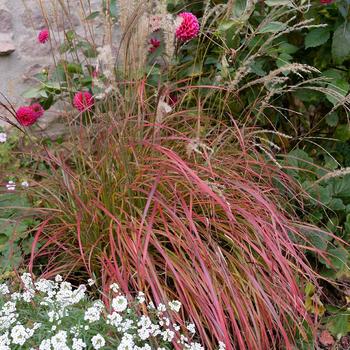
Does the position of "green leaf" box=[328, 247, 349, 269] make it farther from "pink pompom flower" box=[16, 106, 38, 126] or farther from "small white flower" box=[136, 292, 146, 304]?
"pink pompom flower" box=[16, 106, 38, 126]

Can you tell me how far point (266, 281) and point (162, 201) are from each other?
18.9 inches

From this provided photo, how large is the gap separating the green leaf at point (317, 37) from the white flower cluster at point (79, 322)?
1476mm

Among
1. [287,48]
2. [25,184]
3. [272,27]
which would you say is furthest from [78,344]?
[287,48]

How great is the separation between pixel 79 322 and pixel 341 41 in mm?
1731

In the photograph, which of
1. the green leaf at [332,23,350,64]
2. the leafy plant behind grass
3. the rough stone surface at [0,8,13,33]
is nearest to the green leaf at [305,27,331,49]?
the green leaf at [332,23,350,64]

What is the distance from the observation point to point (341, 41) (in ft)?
8.51

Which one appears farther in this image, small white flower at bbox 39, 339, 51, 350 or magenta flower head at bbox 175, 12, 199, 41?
magenta flower head at bbox 175, 12, 199, 41

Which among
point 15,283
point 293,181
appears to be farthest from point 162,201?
point 293,181

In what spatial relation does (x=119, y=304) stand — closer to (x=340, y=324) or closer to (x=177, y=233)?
(x=177, y=233)

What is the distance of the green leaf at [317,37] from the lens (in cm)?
267

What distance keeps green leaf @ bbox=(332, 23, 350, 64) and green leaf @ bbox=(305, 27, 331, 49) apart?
2.9 inches

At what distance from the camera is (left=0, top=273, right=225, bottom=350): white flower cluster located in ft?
5.41

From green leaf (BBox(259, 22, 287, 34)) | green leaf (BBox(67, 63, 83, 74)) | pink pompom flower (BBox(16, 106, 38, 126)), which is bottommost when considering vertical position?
pink pompom flower (BBox(16, 106, 38, 126))

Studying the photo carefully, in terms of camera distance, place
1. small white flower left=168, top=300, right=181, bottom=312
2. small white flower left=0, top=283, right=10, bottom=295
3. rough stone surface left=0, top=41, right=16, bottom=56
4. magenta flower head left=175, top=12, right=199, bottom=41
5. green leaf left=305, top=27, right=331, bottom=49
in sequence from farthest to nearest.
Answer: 1. rough stone surface left=0, top=41, right=16, bottom=56
2. green leaf left=305, top=27, right=331, bottom=49
3. magenta flower head left=175, top=12, right=199, bottom=41
4. small white flower left=0, top=283, right=10, bottom=295
5. small white flower left=168, top=300, right=181, bottom=312
